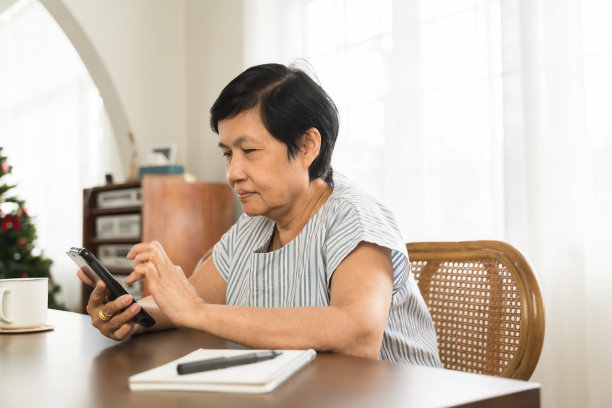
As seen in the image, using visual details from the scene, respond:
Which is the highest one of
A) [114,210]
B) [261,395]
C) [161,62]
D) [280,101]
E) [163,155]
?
[161,62]

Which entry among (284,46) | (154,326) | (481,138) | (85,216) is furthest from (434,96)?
(85,216)

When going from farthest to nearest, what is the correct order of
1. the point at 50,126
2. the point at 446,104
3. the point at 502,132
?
the point at 50,126
the point at 446,104
the point at 502,132

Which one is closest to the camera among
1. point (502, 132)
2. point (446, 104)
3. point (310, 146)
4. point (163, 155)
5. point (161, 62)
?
point (310, 146)

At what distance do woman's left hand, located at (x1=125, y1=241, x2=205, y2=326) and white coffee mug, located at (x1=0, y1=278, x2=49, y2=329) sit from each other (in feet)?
0.85

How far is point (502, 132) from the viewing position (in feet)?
7.86

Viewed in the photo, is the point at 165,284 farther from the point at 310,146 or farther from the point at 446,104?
the point at 446,104

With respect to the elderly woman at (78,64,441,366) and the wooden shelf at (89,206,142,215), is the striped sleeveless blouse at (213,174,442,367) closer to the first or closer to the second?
the elderly woman at (78,64,441,366)

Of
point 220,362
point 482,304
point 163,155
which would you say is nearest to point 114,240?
point 163,155

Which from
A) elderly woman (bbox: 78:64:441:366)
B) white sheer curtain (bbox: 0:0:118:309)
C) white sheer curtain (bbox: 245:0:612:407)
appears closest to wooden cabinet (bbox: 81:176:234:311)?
white sheer curtain (bbox: 245:0:612:407)

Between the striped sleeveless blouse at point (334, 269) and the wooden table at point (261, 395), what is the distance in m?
0.30

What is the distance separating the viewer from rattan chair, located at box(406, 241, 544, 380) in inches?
48.8

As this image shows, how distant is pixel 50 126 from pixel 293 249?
538cm

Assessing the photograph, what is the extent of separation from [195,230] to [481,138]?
1.86m

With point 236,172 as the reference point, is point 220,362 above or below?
below
